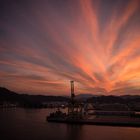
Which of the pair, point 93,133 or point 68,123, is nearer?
point 93,133

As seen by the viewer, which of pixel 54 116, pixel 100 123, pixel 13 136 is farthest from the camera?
pixel 54 116

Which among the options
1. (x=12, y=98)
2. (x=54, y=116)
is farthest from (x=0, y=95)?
(x=54, y=116)

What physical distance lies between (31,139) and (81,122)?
12942mm

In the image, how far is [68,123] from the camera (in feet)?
110

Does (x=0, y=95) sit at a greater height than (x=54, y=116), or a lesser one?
greater

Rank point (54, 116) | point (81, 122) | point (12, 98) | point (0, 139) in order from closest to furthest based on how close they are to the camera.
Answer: point (0, 139), point (81, 122), point (54, 116), point (12, 98)

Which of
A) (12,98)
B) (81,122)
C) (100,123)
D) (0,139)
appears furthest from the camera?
(12,98)

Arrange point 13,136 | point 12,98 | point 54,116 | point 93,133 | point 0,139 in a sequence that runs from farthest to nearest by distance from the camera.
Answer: point 12,98 < point 54,116 < point 93,133 < point 13,136 < point 0,139

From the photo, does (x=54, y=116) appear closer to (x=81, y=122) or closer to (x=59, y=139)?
(x=81, y=122)

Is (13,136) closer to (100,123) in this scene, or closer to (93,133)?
(93,133)

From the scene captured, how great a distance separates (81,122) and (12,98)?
112 m

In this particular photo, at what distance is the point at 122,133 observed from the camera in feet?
79.6

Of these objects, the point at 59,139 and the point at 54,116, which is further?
the point at 54,116

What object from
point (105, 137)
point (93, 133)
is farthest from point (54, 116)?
point (105, 137)
